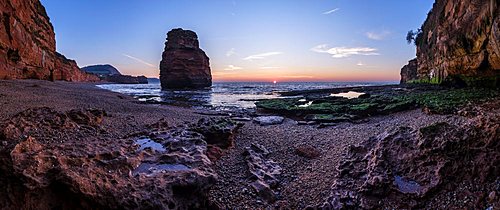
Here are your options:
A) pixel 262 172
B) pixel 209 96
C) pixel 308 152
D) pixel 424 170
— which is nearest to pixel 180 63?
pixel 209 96

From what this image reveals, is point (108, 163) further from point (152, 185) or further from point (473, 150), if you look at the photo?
point (473, 150)

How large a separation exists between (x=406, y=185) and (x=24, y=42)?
88.2 feet

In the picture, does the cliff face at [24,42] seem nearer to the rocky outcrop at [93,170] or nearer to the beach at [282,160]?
the beach at [282,160]

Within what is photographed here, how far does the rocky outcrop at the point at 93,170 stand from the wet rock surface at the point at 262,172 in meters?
0.92

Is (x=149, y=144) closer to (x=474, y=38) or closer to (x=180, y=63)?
(x=474, y=38)

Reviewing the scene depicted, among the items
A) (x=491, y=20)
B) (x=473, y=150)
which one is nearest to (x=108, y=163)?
(x=473, y=150)

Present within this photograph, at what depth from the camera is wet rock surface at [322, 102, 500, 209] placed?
3.19 m

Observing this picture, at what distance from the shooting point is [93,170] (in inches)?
123

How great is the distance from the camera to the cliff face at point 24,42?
56.5 ft

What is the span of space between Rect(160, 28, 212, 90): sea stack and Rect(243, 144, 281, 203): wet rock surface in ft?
143

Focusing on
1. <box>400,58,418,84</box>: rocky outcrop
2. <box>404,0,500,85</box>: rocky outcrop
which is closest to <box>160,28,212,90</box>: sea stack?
<box>404,0,500,85</box>: rocky outcrop

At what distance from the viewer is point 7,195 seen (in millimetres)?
2650

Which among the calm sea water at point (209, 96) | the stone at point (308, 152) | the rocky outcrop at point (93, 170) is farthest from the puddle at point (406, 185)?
the calm sea water at point (209, 96)

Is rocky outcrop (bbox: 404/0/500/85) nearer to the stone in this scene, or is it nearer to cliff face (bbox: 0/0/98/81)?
the stone
